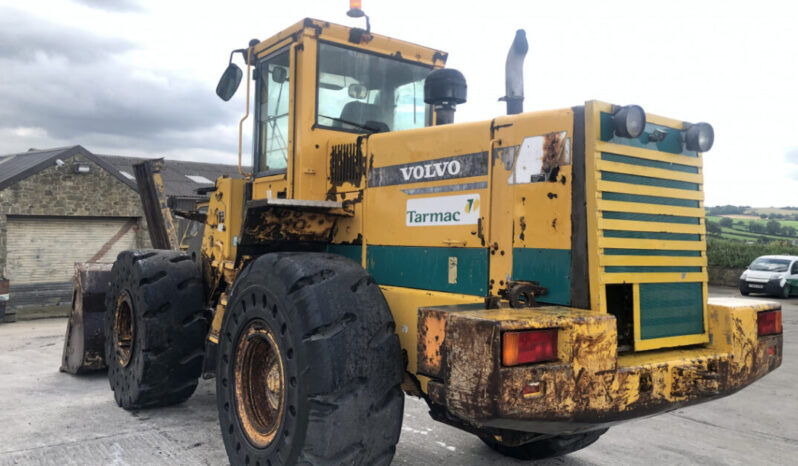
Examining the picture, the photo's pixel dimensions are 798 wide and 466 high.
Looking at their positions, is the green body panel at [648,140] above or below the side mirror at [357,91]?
below

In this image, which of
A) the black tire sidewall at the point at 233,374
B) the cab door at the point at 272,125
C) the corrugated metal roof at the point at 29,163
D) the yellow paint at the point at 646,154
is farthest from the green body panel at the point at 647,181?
the corrugated metal roof at the point at 29,163

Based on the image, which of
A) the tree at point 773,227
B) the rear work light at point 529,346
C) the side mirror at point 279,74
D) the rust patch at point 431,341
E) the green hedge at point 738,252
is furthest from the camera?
the tree at point 773,227

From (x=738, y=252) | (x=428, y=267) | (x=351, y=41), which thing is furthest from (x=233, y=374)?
(x=738, y=252)

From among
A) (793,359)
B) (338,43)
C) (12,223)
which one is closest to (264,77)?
(338,43)

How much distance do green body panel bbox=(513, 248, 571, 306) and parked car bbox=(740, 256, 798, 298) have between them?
860 inches

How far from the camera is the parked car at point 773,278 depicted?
2203cm

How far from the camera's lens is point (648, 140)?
12.6 ft

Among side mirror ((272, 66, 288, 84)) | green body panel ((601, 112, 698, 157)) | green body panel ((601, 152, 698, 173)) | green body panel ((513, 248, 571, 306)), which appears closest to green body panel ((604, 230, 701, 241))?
green body panel ((513, 248, 571, 306))

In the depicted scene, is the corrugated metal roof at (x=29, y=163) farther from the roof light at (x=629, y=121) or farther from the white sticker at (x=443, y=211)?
the roof light at (x=629, y=121)

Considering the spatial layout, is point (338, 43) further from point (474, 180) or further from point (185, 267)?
point (185, 267)

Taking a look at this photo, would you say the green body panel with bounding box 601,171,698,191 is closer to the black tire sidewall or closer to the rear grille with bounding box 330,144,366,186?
the rear grille with bounding box 330,144,366,186

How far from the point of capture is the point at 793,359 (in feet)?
33.2

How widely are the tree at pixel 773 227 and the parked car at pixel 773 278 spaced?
15163mm

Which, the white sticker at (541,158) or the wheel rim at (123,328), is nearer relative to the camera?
the white sticker at (541,158)
